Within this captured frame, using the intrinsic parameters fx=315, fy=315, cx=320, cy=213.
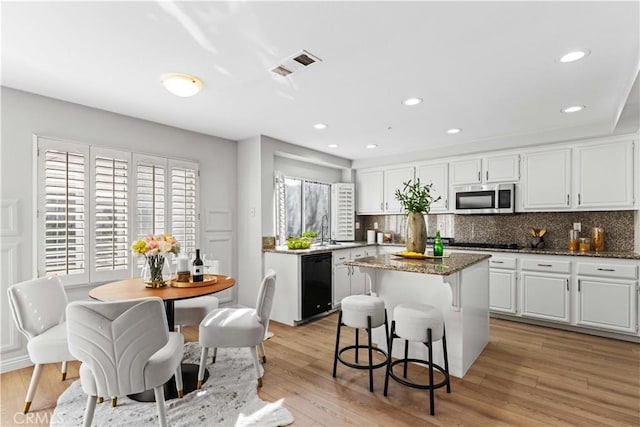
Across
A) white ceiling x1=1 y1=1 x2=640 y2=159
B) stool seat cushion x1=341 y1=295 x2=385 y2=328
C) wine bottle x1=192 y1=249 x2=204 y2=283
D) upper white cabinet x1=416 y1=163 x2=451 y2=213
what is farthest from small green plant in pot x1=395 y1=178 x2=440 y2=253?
upper white cabinet x1=416 y1=163 x2=451 y2=213

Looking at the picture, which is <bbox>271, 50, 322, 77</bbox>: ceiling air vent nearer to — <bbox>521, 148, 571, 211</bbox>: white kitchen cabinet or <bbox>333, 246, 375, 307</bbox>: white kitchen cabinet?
<bbox>333, 246, 375, 307</bbox>: white kitchen cabinet

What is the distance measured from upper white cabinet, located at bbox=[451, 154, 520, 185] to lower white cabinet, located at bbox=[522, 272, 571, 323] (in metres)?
1.37

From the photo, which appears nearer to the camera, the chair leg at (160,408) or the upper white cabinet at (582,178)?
the chair leg at (160,408)

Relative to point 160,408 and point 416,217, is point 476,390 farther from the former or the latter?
point 160,408

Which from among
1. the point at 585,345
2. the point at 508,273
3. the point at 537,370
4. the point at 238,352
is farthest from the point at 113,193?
the point at 585,345

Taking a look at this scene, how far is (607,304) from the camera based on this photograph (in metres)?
3.55

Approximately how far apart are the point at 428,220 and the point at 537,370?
2.94 m

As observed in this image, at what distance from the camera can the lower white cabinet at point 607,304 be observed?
3443 mm

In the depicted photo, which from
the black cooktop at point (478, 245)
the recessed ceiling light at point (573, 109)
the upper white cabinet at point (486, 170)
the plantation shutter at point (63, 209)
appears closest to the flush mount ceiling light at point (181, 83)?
the plantation shutter at point (63, 209)

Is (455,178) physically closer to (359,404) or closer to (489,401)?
(489,401)

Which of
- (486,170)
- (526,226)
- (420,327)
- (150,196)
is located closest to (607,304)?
(526,226)

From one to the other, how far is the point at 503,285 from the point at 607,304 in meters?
1.02

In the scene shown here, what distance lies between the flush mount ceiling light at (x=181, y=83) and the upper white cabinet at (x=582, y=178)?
166 inches

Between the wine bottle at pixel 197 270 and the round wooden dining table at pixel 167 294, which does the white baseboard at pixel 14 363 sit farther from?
the wine bottle at pixel 197 270
